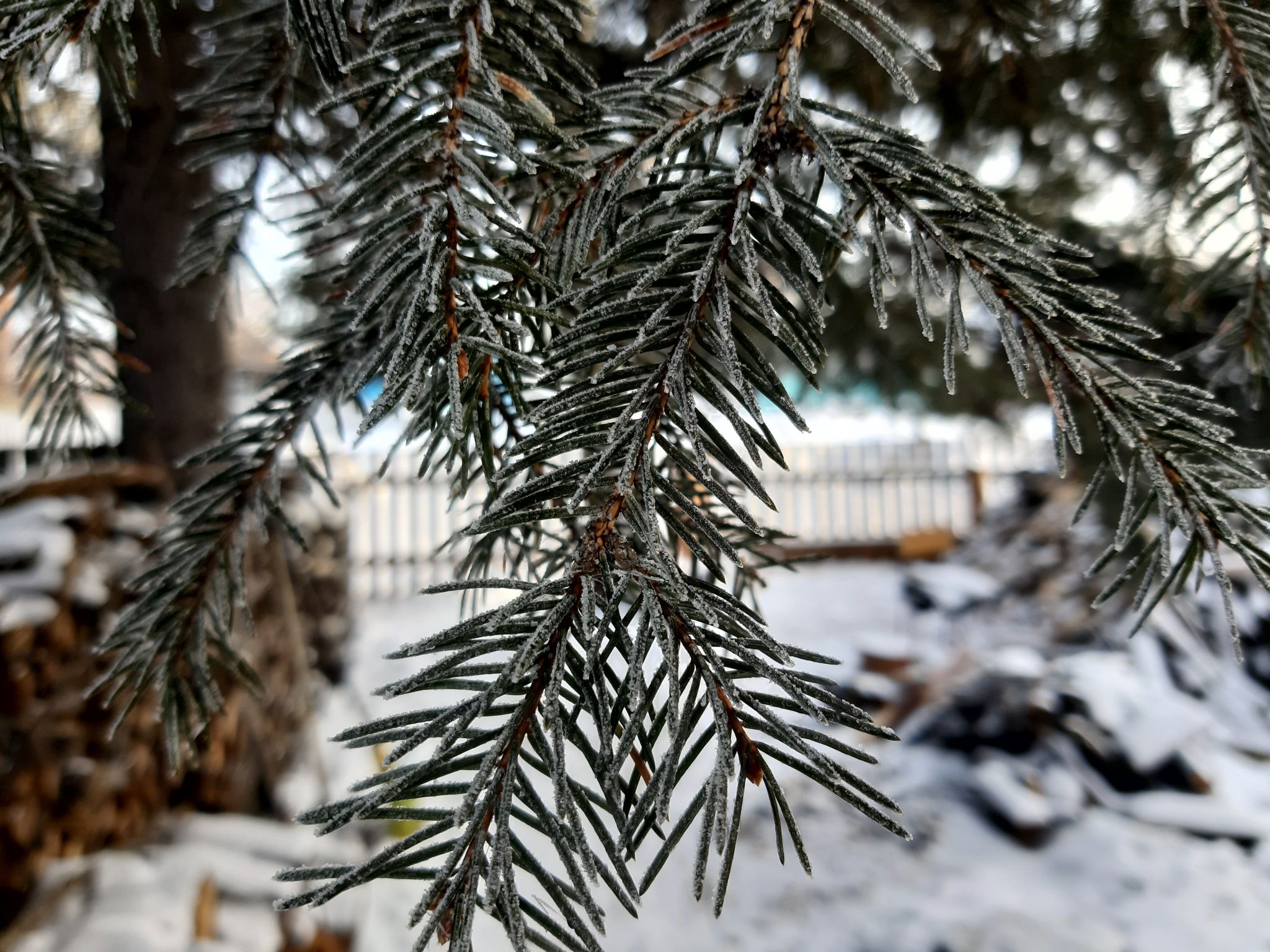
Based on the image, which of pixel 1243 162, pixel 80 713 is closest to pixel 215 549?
pixel 1243 162

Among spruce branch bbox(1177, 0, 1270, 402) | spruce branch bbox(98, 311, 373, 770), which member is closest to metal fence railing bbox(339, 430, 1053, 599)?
spruce branch bbox(1177, 0, 1270, 402)

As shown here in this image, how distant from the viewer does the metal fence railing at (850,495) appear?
14.1ft

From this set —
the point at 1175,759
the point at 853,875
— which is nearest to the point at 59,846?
the point at 853,875

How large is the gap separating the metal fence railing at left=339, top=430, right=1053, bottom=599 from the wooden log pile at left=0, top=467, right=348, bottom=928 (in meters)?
2.54

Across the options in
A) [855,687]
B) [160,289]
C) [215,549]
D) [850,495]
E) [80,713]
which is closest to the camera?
[215,549]

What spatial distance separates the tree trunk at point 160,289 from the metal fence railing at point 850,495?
2.38 m

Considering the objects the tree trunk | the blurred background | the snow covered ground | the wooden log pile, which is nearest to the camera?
the blurred background

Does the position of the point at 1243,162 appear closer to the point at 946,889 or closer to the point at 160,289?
the point at 946,889

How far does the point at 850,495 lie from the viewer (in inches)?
198

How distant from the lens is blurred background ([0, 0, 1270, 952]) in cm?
88

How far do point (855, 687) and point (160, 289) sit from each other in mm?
1710

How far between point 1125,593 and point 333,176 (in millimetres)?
2007

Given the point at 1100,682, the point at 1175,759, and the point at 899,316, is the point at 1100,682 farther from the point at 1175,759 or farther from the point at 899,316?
the point at 899,316

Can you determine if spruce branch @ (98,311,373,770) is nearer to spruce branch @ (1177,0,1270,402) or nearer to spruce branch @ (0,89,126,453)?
spruce branch @ (0,89,126,453)
